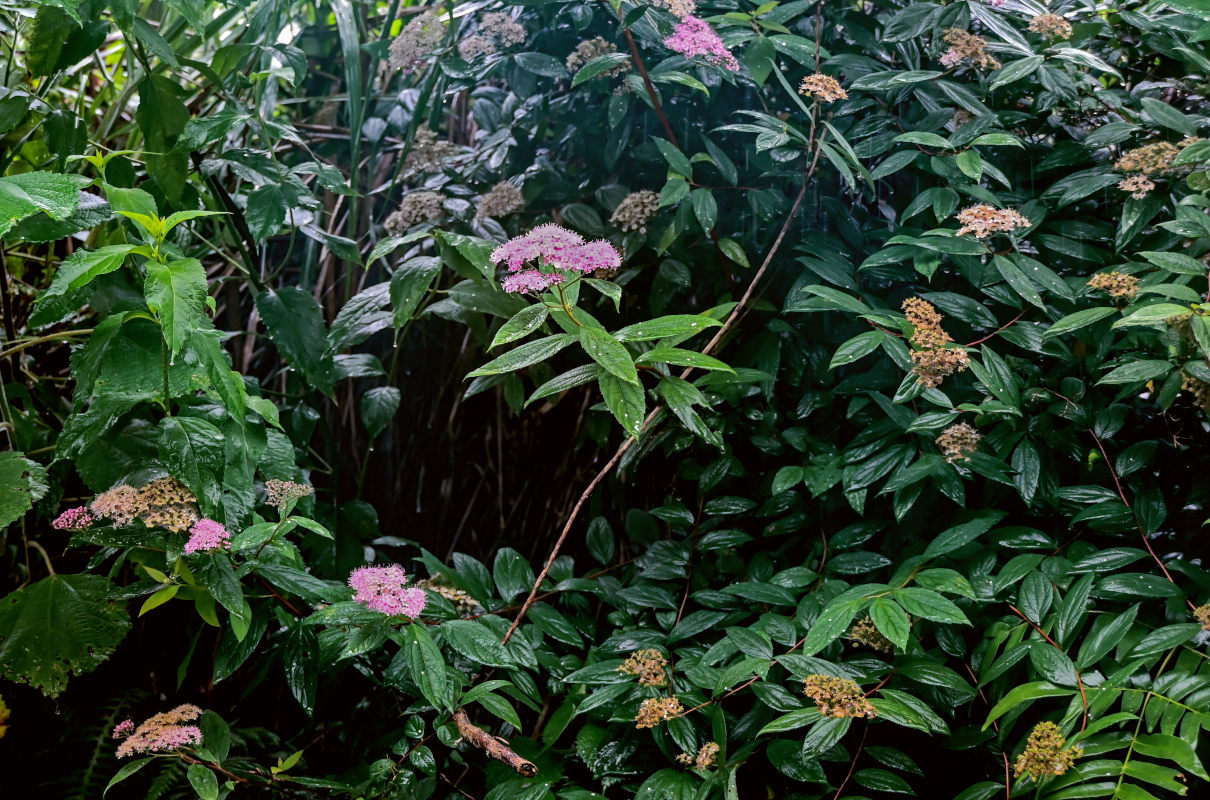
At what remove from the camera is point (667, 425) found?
1.22m

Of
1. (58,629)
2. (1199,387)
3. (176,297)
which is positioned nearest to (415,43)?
(176,297)

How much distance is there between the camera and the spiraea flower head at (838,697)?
85 cm

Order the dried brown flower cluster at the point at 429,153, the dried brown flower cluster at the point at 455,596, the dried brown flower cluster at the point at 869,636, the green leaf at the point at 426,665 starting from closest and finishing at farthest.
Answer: the green leaf at the point at 426,665 < the dried brown flower cluster at the point at 869,636 < the dried brown flower cluster at the point at 455,596 < the dried brown flower cluster at the point at 429,153

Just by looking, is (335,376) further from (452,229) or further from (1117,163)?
(1117,163)

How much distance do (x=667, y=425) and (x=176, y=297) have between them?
67cm

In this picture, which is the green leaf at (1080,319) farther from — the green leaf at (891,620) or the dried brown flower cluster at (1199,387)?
the green leaf at (891,620)

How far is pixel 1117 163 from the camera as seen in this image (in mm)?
1111

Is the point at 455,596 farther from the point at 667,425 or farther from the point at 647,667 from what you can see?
the point at 667,425

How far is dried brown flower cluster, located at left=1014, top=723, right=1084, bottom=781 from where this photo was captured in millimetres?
806

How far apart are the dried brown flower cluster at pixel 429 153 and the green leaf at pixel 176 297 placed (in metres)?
0.69

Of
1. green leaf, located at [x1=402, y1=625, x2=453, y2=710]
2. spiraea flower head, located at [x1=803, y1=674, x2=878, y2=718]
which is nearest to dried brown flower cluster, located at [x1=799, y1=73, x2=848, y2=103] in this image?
spiraea flower head, located at [x1=803, y1=674, x2=878, y2=718]

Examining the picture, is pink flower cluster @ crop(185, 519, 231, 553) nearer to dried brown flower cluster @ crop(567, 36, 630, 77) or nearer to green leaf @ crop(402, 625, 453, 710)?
green leaf @ crop(402, 625, 453, 710)

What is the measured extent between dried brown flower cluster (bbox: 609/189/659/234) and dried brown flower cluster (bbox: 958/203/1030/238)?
16.9 inches

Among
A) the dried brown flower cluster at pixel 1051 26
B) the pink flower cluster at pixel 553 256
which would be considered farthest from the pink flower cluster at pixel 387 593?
the dried brown flower cluster at pixel 1051 26
